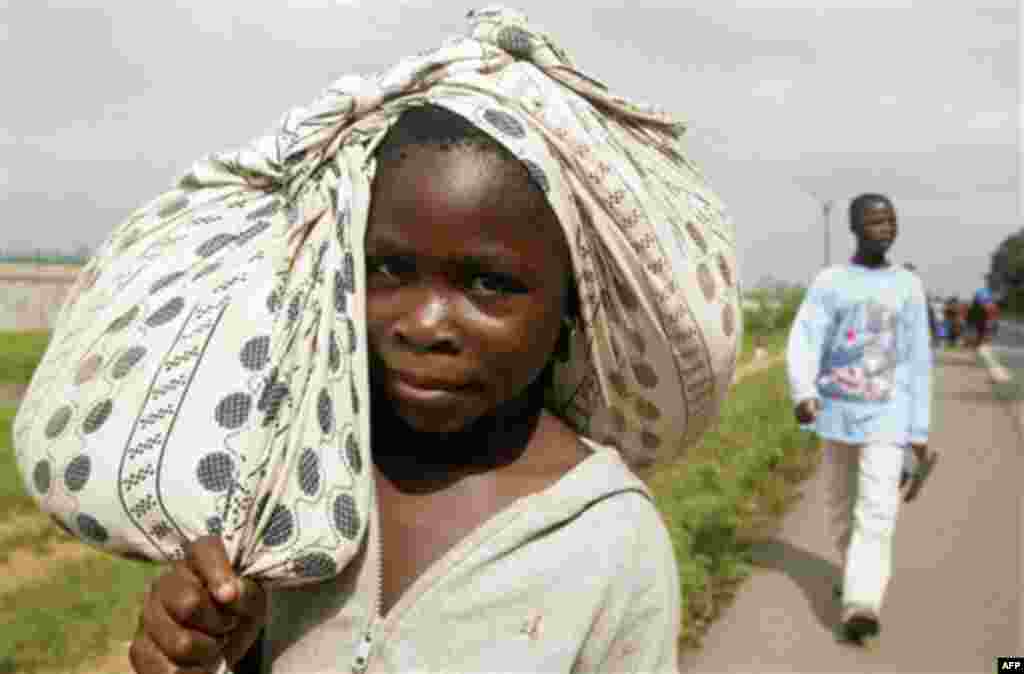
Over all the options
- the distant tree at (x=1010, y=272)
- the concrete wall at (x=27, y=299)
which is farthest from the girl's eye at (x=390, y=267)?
the distant tree at (x=1010, y=272)

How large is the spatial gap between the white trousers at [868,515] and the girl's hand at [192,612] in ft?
13.1

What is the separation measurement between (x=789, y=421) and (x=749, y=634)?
6508 mm

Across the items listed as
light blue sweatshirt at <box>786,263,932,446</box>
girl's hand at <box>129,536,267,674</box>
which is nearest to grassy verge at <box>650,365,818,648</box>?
light blue sweatshirt at <box>786,263,932,446</box>

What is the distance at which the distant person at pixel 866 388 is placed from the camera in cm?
485

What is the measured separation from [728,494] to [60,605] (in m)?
3.91

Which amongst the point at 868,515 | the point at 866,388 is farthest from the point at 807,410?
the point at 868,515

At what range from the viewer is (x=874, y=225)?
5105 mm

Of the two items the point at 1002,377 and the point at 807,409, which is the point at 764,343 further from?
the point at 807,409

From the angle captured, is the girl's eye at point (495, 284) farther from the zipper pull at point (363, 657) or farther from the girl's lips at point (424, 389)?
the zipper pull at point (363, 657)

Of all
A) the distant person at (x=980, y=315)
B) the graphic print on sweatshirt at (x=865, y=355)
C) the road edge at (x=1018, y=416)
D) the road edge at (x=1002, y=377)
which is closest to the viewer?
the graphic print on sweatshirt at (x=865, y=355)

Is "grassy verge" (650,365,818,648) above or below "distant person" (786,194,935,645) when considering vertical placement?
below

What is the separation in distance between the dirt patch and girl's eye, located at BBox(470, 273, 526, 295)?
18.0ft

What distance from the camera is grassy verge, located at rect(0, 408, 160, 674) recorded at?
189 inches

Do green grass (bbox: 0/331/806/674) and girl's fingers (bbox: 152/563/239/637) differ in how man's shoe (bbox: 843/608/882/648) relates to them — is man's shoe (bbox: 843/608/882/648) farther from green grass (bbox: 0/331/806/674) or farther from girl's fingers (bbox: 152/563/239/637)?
girl's fingers (bbox: 152/563/239/637)
